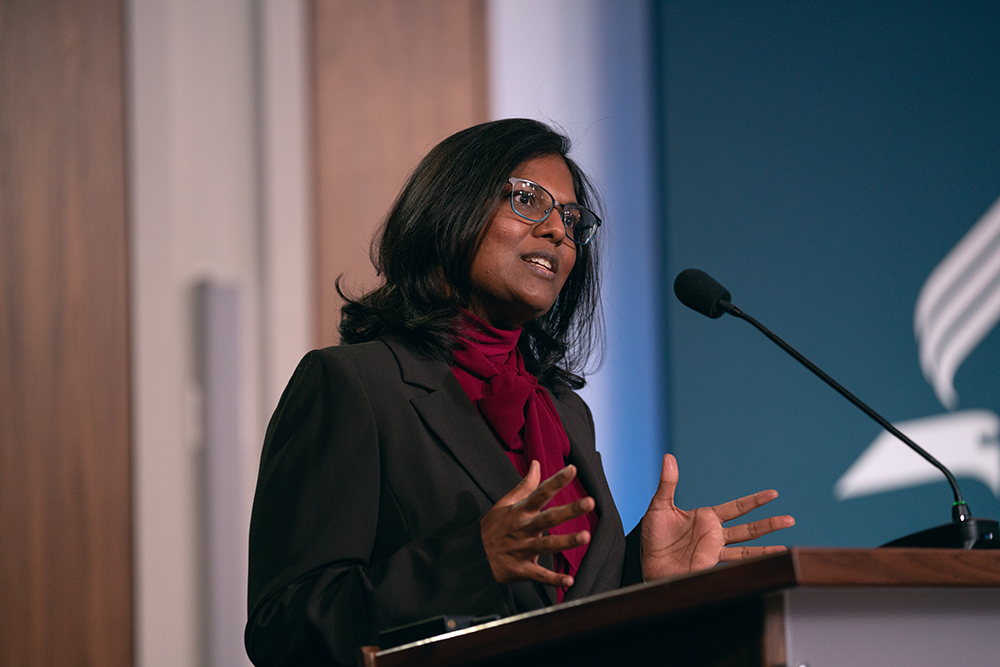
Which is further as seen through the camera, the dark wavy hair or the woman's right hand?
the dark wavy hair

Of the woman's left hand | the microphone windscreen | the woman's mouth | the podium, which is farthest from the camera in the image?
the woman's mouth

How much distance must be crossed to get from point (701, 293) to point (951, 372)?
1504 millimetres

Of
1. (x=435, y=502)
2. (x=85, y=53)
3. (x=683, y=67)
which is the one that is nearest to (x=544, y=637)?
(x=435, y=502)

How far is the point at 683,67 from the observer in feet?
10.2

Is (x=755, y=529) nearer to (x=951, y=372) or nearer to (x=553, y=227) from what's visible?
(x=553, y=227)

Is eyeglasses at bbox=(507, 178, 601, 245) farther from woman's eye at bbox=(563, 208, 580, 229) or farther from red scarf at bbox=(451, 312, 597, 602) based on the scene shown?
red scarf at bbox=(451, 312, 597, 602)

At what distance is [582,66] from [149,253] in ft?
5.49

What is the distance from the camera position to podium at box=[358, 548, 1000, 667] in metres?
0.65

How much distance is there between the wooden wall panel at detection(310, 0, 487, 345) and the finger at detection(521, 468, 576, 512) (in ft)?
6.12

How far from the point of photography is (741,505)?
133 cm

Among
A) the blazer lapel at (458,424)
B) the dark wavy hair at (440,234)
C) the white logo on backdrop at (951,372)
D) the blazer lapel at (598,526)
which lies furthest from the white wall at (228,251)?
the blazer lapel at (458,424)

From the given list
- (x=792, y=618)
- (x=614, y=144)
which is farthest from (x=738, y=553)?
(x=614, y=144)

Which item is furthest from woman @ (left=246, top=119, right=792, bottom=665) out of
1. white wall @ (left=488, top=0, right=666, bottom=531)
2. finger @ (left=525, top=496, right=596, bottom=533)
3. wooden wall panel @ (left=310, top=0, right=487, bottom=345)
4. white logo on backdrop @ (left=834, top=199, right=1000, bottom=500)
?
white logo on backdrop @ (left=834, top=199, right=1000, bottom=500)

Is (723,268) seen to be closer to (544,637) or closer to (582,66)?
(582,66)
